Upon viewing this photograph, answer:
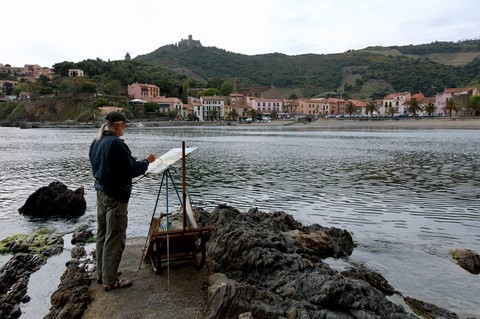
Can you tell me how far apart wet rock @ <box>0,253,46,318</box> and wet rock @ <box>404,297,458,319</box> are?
690cm

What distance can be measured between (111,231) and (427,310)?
18.9 ft

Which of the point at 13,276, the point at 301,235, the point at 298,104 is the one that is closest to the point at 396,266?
the point at 301,235

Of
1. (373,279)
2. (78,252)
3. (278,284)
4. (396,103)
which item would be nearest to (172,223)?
(278,284)

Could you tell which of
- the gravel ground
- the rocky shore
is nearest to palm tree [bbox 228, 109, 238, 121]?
the rocky shore

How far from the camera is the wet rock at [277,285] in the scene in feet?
17.6

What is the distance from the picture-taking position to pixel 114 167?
6148 millimetres

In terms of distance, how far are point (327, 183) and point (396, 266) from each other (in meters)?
12.2

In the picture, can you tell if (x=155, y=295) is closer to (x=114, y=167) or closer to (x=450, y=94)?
(x=114, y=167)

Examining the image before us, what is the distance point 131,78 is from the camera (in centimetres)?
15250

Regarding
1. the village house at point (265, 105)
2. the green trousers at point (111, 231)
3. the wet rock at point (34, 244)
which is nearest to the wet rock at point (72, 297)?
the green trousers at point (111, 231)

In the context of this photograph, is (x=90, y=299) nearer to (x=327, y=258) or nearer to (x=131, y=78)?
(x=327, y=258)

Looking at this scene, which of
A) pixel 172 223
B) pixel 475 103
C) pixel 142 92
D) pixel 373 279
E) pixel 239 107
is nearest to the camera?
pixel 172 223

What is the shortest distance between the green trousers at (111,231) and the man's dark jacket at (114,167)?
0.14 meters

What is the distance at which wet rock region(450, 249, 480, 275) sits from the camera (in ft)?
31.9
